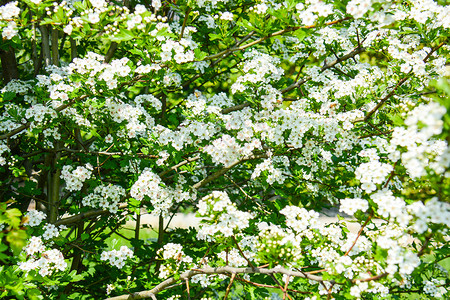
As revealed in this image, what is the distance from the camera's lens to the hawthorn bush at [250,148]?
208 cm

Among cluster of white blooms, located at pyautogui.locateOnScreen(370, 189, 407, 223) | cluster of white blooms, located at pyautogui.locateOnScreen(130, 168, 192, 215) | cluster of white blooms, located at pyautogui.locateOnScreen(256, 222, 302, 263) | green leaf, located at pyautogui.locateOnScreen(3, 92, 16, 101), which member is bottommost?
cluster of white blooms, located at pyautogui.locateOnScreen(256, 222, 302, 263)

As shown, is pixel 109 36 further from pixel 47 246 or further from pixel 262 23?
pixel 47 246

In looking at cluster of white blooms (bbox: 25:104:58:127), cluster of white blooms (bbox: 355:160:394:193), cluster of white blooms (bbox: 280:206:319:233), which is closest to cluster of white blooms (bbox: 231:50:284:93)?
cluster of white blooms (bbox: 280:206:319:233)

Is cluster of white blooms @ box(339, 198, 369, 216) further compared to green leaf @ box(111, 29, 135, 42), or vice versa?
green leaf @ box(111, 29, 135, 42)

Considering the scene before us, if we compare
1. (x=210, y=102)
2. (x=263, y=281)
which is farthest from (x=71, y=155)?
(x=263, y=281)

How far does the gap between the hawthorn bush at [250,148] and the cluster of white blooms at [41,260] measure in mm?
10

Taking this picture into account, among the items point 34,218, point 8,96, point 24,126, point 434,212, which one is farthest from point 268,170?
point 8,96

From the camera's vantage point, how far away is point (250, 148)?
2.74 m

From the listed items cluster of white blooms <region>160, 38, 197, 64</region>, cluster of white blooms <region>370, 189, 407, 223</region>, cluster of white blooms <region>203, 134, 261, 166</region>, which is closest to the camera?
cluster of white blooms <region>370, 189, 407, 223</region>

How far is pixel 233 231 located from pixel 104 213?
60.3 inches

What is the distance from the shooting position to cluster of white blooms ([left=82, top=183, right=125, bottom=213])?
3.12 meters

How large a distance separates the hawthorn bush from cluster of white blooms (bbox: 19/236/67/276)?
1 cm

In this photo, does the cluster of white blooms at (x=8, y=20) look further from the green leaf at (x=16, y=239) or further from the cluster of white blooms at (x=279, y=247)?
the cluster of white blooms at (x=279, y=247)

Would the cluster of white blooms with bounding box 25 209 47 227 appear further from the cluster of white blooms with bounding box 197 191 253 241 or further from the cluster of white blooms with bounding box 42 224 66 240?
the cluster of white blooms with bounding box 197 191 253 241
